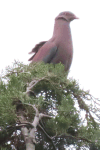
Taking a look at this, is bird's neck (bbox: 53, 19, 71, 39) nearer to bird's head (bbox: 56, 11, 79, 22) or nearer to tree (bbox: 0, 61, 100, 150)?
bird's head (bbox: 56, 11, 79, 22)

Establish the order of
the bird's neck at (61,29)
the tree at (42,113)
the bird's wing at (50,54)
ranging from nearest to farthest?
the tree at (42,113), the bird's wing at (50,54), the bird's neck at (61,29)

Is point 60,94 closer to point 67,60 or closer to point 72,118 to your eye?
point 72,118

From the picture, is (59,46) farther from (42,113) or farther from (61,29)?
(42,113)

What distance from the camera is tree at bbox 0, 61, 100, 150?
57.7 inches

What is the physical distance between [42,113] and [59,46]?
0.93 meters

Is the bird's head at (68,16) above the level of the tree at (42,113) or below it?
above

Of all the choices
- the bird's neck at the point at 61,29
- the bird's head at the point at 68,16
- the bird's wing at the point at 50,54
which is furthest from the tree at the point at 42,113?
the bird's head at the point at 68,16

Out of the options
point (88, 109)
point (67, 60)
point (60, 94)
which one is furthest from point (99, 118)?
point (67, 60)

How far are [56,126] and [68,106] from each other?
0.13m

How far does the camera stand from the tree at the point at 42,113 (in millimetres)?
1466

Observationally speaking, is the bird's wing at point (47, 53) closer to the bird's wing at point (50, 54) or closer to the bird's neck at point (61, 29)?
the bird's wing at point (50, 54)

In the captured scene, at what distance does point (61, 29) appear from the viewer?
2.64 meters

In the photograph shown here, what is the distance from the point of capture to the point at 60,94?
188cm

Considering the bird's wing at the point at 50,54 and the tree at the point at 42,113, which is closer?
the tree at the point at 42,113
